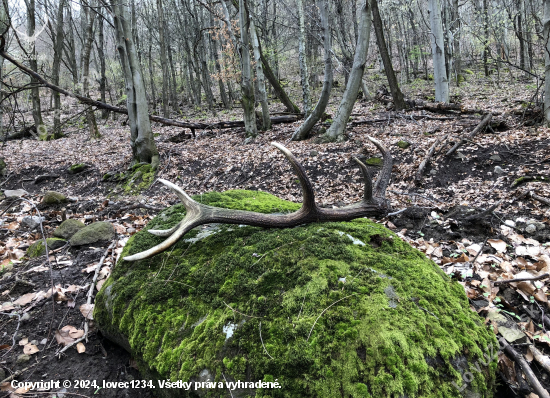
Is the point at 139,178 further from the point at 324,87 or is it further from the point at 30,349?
the point at 30,349

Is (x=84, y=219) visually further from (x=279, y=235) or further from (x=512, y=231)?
(x=512, y=231)

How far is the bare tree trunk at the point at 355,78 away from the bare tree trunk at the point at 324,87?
2.57 feet

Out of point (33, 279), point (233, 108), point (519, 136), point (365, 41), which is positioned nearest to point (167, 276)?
point (33, 279)

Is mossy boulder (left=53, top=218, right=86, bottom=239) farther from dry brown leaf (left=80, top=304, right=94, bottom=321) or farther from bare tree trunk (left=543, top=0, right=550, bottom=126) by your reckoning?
bare tree trunk (left=543, top=0, right=550, bottom=126)

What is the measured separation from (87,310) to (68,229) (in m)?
2.19

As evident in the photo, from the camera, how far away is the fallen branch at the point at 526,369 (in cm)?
167

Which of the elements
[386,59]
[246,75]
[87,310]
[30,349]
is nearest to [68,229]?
[87,310]

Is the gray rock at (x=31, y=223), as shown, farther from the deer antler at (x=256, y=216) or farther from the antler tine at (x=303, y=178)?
the antler tine at (x=303, y=178)

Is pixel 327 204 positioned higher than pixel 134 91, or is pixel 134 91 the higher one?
pixel 134 91

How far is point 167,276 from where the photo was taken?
Answer: 221cm

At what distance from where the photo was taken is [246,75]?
1153 cm

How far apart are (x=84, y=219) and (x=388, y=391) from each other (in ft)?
19.2

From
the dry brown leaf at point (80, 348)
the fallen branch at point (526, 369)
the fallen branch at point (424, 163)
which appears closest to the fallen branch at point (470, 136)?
the fallen branch at point (424, 163)

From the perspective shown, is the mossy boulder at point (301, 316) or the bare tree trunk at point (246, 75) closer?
the mossy boulder at point (301, 316)
